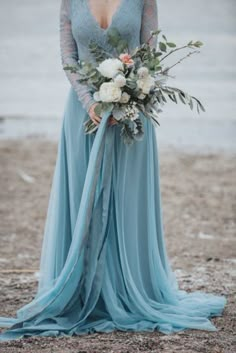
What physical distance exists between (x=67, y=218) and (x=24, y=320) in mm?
651

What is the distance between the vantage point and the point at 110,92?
4512mm

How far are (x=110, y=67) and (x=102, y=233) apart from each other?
92 centimetres

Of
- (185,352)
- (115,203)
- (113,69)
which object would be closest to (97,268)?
(115,203)

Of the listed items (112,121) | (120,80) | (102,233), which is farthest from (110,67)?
(102,233)

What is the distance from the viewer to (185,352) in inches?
172

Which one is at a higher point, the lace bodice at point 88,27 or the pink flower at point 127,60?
the lace bodice at point 88,27

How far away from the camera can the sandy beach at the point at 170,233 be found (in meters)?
4.52

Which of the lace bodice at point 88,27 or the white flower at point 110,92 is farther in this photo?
the lace bodice at point 88,27

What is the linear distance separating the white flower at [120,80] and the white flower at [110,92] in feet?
0.07

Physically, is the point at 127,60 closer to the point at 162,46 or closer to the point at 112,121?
the point at 162,46

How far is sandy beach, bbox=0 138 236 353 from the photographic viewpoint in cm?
452

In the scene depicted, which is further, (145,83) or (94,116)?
(94,116)

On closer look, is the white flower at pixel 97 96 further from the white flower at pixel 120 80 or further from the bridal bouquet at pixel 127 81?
the white flower at pixel 120 80

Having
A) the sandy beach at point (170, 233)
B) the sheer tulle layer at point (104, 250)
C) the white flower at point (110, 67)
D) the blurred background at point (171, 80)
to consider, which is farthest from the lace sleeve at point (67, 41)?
the blurred background at point (171, 80)
